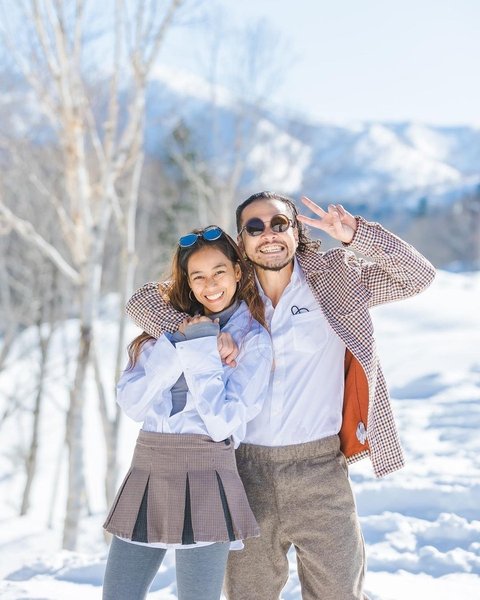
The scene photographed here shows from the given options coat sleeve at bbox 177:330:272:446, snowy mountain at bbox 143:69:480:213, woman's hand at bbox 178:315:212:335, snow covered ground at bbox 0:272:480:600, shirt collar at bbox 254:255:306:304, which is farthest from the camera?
snowy mountain at bbox 143:69:480:213

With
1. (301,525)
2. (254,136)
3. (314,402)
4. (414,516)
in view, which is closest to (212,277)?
(314,402)

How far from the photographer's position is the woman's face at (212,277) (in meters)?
2.13

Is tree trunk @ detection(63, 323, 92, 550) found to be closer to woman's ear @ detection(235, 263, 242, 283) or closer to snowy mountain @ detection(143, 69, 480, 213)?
snowy mountain @ detection(143, 69, 480, 213)

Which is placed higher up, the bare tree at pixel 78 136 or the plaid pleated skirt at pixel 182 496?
the bare tree at pixel 78 136

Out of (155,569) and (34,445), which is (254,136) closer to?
(34,445)

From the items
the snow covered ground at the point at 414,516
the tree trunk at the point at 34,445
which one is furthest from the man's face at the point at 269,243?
the tree trunk at the point at 34,445

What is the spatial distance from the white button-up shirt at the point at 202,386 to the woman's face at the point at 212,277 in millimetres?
132

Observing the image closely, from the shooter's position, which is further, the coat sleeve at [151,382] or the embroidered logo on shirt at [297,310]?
the embroidered logo on shirt at [297,310]

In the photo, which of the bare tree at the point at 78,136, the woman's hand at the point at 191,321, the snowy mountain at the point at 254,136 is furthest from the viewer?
the snowy mountain at the point at 254,136

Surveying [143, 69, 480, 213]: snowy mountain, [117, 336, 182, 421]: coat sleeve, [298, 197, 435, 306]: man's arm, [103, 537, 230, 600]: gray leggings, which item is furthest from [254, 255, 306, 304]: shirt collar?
[143, 69, 480, 213]: snowy mountain

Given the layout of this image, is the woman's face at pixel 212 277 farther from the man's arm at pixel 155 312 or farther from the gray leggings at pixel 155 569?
the gray leggings at pixel 155 569

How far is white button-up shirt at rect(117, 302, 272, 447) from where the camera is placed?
75.4 inches

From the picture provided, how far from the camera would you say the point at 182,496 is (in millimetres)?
1942

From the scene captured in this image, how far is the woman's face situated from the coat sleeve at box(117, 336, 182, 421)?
193 millimetres
